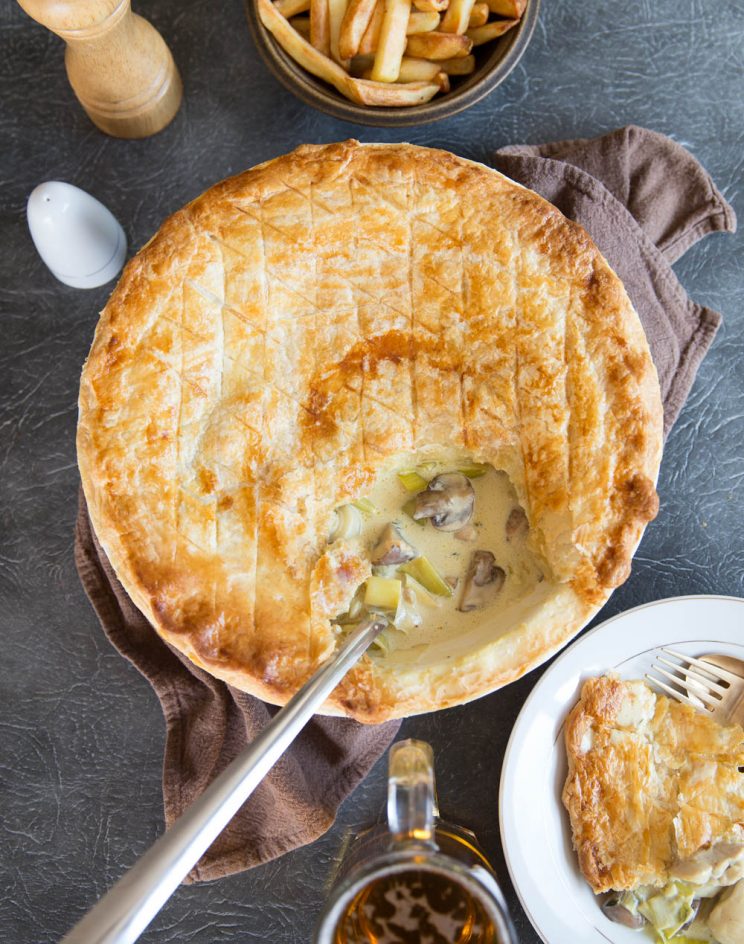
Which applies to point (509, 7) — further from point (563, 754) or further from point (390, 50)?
point (563, 754)

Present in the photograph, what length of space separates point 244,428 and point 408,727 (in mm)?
1132

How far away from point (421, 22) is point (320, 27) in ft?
0.94

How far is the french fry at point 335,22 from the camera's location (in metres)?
2.63

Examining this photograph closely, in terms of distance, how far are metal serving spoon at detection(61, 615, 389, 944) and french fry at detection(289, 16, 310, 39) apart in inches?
73.7

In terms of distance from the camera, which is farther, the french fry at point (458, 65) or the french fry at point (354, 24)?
the french fry at point (458, 65)

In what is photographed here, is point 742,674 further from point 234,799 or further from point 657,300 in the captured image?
point 234,799

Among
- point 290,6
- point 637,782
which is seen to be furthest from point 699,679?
point 290,6

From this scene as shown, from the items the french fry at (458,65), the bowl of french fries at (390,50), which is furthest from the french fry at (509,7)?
the french fry at (458,65)

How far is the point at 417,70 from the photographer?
106 inches

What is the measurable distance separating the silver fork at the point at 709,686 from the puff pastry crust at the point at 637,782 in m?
0.05

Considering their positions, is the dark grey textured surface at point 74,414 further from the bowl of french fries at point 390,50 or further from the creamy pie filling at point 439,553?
the creamy pie filling at point 439,553

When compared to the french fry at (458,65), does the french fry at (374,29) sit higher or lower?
higher

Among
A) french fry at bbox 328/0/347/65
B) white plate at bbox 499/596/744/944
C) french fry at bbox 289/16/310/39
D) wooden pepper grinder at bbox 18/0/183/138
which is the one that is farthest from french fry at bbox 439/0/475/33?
white plate at bbox 499/596/744/944

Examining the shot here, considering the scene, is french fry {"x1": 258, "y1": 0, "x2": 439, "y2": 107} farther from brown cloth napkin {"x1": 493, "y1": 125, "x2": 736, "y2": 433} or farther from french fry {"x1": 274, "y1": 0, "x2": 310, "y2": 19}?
brown cloth napkin {"x1": 493, "y1": 125, "x2": 736, "y2": 433}
